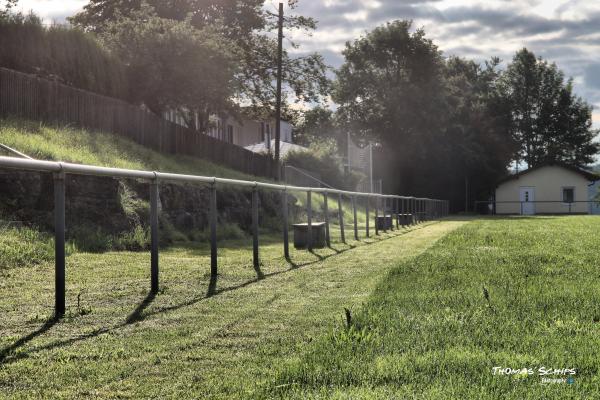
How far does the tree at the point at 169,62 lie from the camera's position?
2522 centimetres

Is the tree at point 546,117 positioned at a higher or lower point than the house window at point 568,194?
higher

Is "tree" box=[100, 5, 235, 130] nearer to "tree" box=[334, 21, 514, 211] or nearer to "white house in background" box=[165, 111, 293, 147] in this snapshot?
"white house in background" box=[165, 111, 293, 147]

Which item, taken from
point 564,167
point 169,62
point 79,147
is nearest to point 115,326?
point 79,147

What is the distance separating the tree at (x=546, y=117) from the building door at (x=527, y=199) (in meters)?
15.7

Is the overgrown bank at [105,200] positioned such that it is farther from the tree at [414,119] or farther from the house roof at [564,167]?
the house roof at [564,167]


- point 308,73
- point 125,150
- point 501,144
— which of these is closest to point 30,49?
point 125,150

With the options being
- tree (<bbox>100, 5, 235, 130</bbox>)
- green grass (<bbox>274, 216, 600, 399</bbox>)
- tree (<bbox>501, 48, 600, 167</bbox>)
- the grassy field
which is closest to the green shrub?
the grassy field

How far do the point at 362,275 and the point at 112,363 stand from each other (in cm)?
439

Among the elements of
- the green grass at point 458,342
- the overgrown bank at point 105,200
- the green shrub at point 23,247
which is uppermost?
the overgrown bank at point 105,200

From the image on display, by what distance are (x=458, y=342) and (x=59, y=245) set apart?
2961 millimetres

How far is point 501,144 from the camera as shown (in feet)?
193

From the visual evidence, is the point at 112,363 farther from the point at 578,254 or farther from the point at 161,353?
the point at 578,254

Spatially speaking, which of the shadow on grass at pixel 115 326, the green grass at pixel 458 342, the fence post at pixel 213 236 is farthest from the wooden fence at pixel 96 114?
the green grass at pixel 458 342

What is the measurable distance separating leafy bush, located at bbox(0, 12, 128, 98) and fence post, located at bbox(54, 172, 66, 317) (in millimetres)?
16300
